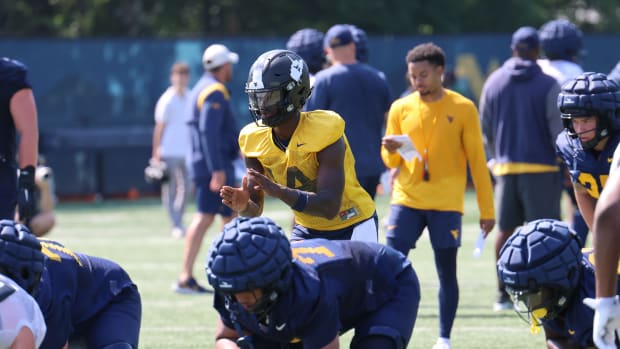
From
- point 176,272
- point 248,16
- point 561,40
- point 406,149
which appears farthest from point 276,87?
point 248,16

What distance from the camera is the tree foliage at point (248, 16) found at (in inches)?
1083

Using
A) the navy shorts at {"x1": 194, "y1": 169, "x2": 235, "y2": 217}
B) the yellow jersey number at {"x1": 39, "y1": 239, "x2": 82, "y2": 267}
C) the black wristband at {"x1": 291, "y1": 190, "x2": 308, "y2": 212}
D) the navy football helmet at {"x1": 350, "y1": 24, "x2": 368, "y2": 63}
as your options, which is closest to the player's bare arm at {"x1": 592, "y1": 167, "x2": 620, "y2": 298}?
the black wristband at {"x1": 291, "y1": 190, "x2": 308, "y2": 212}

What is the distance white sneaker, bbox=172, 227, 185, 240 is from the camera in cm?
1389

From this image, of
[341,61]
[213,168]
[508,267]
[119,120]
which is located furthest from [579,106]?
[119,120]

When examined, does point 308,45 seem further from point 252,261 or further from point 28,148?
point 252,261

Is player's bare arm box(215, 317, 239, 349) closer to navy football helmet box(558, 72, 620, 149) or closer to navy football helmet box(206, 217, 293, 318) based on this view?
navy football helmet box(206, 217, 293, 318)

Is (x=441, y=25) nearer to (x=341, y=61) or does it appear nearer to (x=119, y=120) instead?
(x=119, y=120)

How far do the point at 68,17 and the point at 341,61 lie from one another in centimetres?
2063

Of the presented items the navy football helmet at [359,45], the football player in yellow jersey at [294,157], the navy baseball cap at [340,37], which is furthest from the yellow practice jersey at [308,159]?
the navy football helmet at [359,45]

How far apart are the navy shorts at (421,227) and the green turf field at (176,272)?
60cm

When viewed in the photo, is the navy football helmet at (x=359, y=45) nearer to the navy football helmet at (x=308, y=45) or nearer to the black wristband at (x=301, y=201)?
the navy football helmet at (x=308, y=45)

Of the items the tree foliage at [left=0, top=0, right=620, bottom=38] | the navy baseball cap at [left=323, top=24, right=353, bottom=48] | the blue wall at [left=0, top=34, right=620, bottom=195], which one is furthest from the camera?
the tree foliage at [left=0, top=0, right=620, bottom=38]

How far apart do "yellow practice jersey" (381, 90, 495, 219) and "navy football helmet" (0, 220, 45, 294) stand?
337 centimetres

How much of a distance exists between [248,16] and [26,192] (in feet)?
71.8
